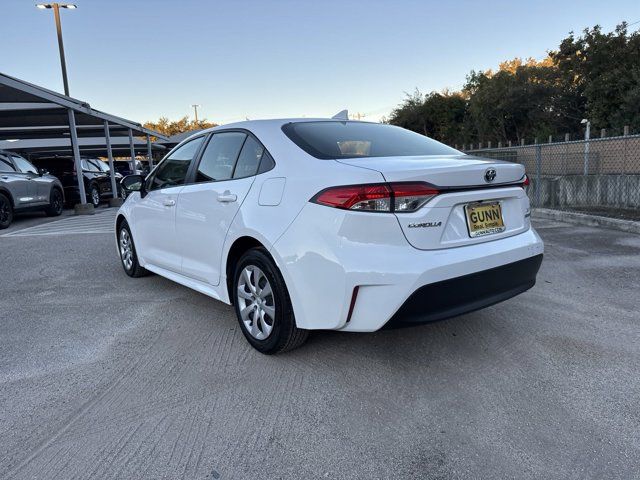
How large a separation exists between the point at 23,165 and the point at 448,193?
12.6 meters

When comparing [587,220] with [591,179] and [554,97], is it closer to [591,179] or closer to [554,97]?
[591,179]

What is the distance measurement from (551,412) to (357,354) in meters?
1.23

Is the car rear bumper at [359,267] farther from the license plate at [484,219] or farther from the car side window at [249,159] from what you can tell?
the car side window at [249,159]

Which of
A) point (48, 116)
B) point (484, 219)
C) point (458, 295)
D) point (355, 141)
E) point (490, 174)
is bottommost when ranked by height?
point (458, 295)

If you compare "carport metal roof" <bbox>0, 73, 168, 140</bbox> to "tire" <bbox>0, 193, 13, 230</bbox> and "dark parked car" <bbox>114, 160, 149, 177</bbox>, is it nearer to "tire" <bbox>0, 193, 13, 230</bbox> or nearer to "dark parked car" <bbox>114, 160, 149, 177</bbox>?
"dark parked car" <bbox>114, 160, 149, 177</bbox>

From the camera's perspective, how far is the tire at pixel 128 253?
5375 millimetres

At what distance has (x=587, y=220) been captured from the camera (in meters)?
8.34

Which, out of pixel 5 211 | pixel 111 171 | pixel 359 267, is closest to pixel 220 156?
pixel 359 267

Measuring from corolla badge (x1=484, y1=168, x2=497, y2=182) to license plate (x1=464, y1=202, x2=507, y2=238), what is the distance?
0.50 ft

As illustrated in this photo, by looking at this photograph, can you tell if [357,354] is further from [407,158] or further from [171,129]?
[171,129]

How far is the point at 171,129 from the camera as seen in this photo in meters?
76.4

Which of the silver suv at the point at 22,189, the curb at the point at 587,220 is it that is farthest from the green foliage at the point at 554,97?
the silver suv at the point at 22,189

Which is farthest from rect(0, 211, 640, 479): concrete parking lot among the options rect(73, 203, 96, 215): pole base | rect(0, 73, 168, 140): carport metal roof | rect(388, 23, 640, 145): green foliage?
rect(388, 23, 640, 145): green foliage

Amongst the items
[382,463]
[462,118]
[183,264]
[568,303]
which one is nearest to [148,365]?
[183,264]
